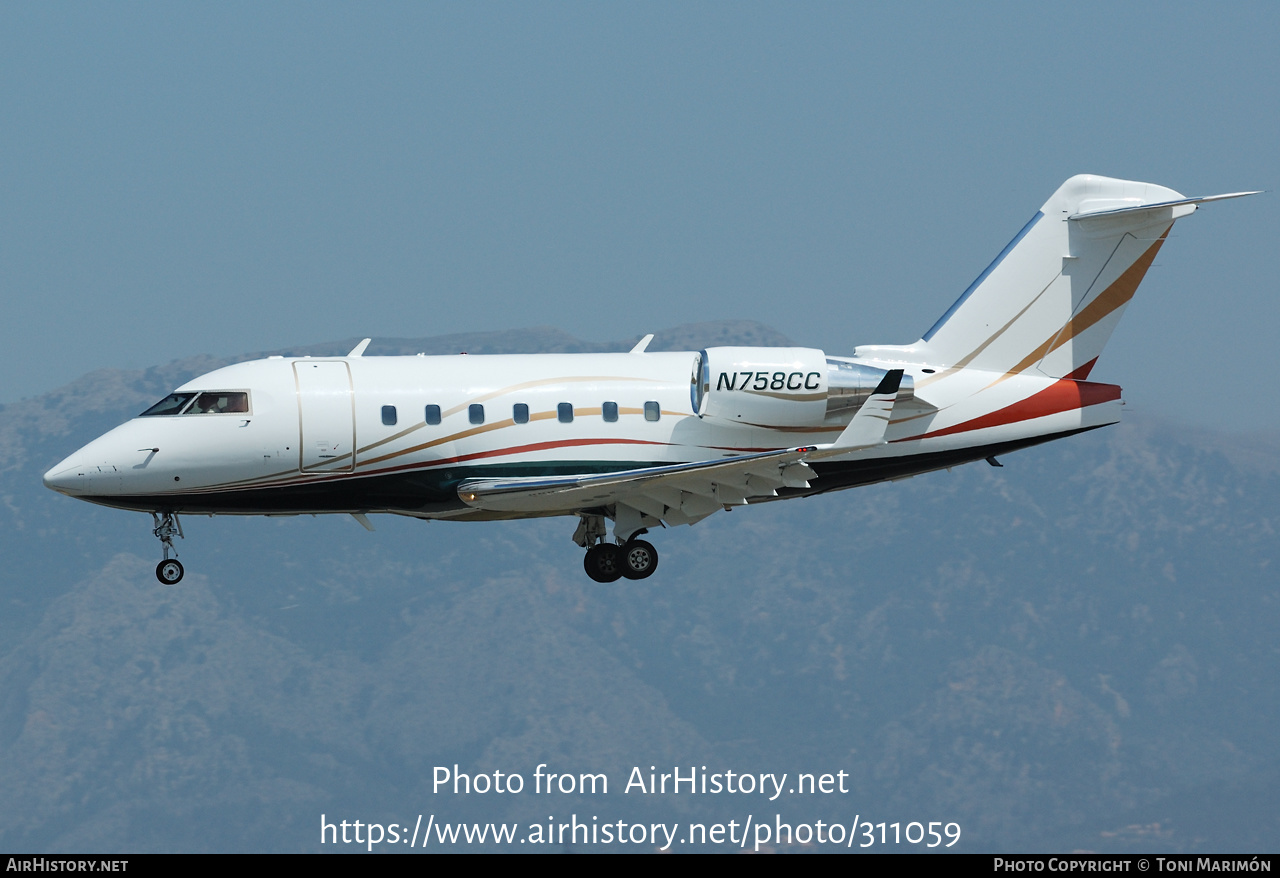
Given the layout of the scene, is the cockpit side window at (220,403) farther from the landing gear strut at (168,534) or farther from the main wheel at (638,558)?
the main wheel at (638,558)

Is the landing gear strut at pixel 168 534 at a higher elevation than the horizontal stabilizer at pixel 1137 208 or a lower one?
lower

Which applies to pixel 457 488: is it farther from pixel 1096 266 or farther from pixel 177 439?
pixel 1096 266

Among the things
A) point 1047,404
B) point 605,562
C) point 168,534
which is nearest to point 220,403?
point 168,534

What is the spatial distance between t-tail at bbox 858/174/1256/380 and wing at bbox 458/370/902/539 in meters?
3.70

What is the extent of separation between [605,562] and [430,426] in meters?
4.74

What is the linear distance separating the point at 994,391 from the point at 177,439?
53.3ft

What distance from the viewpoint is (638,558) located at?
35438 mm

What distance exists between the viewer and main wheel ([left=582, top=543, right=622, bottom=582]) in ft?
117

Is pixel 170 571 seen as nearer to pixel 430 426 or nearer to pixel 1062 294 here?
pixel 430 426

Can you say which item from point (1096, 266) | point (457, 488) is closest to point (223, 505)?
point (457, 488)

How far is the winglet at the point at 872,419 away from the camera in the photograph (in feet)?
104

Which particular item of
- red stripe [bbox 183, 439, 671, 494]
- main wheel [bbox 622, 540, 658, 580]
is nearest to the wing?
red stripe [bbox 183, 439, 671, 494]

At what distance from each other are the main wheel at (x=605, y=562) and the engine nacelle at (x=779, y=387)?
137 inches

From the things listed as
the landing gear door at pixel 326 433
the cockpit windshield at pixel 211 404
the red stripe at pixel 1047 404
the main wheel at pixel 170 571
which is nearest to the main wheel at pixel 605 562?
the landing gear door at pixel 326 433
